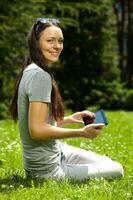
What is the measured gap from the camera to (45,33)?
641 centimetres

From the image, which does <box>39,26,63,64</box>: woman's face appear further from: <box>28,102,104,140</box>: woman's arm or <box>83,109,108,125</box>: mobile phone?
<box>83,109,108,125</box>: mobile phone

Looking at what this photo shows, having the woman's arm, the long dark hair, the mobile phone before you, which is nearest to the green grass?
the woman's arm

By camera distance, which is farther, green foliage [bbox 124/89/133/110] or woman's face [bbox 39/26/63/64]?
green foliage [bbox 124/89/133/110]

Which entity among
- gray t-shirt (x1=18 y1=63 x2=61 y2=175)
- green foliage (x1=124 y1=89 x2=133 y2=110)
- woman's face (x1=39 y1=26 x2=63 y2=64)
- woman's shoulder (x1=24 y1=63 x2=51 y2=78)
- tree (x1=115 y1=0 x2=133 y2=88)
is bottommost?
green foliage (x1=124 y1=89 x2=133 y2=110)

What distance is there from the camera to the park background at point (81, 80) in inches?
241

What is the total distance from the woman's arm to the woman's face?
0.66 meters

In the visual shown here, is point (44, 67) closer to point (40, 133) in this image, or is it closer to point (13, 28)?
point (40, 133)

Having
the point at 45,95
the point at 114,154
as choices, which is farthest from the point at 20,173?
the point at 114,154

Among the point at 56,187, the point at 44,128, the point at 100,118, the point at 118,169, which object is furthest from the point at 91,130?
the point at 118,169

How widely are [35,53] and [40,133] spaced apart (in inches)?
37.0

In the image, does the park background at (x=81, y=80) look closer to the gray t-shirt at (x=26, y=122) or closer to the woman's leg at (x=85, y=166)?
the woman's leg at (x=85, y=166)

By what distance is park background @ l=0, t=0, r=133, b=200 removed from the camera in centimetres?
613

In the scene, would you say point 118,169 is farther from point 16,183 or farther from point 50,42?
point 50,42

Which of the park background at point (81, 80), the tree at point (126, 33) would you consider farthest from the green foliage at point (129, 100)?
the tree at point (126, 33)
